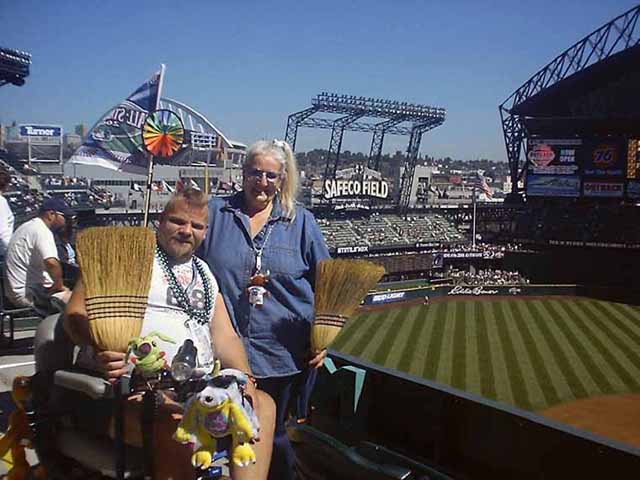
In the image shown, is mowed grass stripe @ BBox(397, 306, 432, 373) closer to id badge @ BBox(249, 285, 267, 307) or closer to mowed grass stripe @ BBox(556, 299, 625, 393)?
mowed grass stripe @ BBox(556, 299, 625, 393)

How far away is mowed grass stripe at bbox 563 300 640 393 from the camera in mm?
13852

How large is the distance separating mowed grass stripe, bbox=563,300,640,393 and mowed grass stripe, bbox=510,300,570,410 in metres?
1.19

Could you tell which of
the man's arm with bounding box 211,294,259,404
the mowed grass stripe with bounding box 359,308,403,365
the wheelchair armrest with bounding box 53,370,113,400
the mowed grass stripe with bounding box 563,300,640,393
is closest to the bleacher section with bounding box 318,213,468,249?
the mowed grass stripe with bounding box 359,308,403,365

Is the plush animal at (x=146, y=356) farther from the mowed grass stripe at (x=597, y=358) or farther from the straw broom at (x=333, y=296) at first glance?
the mowed grass stripe at (x=597, y=358)

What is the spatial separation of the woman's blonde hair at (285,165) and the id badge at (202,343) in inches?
26.3

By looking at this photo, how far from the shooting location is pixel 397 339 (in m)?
17.9

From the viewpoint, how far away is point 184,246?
2340 millimetres

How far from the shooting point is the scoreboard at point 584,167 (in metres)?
32.5

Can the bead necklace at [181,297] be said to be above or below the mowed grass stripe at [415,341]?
above

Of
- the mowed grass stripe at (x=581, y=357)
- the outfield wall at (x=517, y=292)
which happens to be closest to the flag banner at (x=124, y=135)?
the outfield wall at (x=517, y=292)

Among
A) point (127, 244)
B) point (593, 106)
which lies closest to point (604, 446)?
point (127, 244)

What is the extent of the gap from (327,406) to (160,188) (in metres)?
25.5

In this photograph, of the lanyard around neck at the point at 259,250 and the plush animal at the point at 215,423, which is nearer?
the plush animal at the point at 215,423

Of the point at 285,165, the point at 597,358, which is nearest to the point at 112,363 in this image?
the point at 285,165
